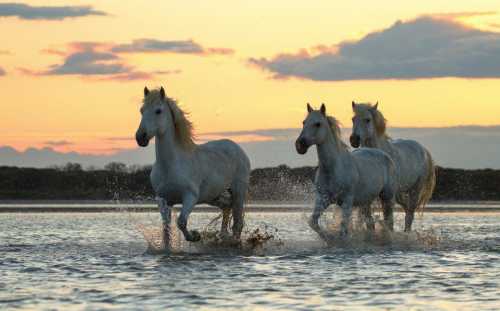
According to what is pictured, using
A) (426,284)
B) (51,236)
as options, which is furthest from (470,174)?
(426,284)

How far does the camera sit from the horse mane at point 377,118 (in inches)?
741

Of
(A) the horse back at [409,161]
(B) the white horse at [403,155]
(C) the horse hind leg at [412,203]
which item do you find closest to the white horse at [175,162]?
(B) the white horse at [403,155]

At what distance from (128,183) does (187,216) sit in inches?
1670

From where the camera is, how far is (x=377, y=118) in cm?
1898

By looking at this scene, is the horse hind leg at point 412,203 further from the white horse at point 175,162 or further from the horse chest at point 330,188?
the white horse at point 175,162

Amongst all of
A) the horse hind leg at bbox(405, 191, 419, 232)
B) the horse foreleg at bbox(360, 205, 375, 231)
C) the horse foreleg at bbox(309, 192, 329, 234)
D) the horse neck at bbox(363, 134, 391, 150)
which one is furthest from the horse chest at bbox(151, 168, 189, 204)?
the horse hind leg at bbox(405, 191, 419, 232)

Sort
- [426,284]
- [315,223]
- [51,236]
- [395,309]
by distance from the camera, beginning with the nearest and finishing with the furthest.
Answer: [395,309] < [426,284] < [315,223] < [51,236]

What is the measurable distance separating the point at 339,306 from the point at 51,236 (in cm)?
1041

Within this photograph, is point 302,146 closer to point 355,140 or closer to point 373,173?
point 373,173

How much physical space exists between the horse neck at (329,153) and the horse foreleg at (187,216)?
7.61 feet

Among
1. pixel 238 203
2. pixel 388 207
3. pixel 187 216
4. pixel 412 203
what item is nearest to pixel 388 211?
pixel 388 207

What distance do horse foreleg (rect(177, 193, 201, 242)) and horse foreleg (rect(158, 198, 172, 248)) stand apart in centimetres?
24

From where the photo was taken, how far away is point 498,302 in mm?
10031

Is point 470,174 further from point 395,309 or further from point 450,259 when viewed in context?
point 395,309
